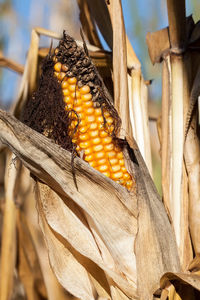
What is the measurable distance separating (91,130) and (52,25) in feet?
3.98

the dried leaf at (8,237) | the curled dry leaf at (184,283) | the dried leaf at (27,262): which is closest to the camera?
the curled dry leaf at (184,283)

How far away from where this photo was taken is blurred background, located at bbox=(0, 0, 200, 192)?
1.82 meters

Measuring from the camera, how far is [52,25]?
6.11ft

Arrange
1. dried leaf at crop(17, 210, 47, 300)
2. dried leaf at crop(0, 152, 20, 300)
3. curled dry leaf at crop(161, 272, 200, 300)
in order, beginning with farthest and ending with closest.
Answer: dried leaf at crop(17, 210, 47, 300) < dried leaf at crop(0, 152, 20, 300) < curled dry leaf at crop(161, 272, 200, 300)

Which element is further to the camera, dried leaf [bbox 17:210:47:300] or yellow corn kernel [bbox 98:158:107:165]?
dried leaf [bbox 17:210:47:300]

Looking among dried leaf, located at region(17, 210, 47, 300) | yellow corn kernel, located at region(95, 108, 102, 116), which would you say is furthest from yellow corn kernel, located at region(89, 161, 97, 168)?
dried leaf, located at region(17, 210, 47, 300)

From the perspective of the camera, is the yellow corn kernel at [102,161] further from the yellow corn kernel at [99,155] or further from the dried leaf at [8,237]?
the dried leaf at [8,237]

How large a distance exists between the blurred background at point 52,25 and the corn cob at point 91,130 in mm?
808

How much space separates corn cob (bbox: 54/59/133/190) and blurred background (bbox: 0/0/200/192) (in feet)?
2.65

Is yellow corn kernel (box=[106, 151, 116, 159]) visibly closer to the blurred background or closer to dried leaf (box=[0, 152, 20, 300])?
dried leaf (box=[0, 152, 20, 300])

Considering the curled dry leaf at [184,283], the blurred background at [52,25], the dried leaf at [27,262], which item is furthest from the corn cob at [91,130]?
the dried leaf at [27,262]

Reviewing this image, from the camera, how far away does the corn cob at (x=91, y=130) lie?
81 centimetres

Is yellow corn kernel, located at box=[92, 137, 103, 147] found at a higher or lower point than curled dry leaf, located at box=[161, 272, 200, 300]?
higher

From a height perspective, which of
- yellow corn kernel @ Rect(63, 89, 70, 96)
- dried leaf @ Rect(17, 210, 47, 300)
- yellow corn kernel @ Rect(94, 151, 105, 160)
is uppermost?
yellow corn kernel @ Rect(63, 89, 70, 96)
